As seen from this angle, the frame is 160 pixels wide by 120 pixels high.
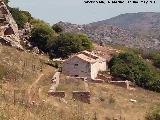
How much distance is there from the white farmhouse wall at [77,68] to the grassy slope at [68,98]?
83.0 inches

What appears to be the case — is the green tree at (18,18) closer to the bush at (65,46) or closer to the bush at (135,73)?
the bush at (65,46)

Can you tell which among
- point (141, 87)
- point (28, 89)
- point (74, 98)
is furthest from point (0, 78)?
point (141, 87)

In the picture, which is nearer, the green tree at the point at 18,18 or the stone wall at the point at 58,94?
the stone wall at the point at 58,94

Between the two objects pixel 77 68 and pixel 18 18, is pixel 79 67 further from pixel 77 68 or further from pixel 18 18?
pixel 18 18

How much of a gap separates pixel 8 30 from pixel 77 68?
15.3m

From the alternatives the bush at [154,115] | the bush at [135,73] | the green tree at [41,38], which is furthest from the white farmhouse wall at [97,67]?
the bush at [154,115]

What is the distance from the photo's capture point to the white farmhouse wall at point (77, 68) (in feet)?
218

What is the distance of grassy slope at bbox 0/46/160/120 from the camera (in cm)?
4397

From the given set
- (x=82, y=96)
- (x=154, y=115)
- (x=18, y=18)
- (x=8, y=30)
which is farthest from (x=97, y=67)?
(x=18, y=18)

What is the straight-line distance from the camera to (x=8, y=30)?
75875 millimetres

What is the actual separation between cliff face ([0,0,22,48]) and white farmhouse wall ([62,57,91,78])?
852 centimetres

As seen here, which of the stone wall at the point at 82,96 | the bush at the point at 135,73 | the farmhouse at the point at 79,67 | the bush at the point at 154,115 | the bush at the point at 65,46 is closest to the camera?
the bush at the point at 154,115

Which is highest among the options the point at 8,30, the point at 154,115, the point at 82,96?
the point at 8,30

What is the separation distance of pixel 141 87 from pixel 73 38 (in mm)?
15213
